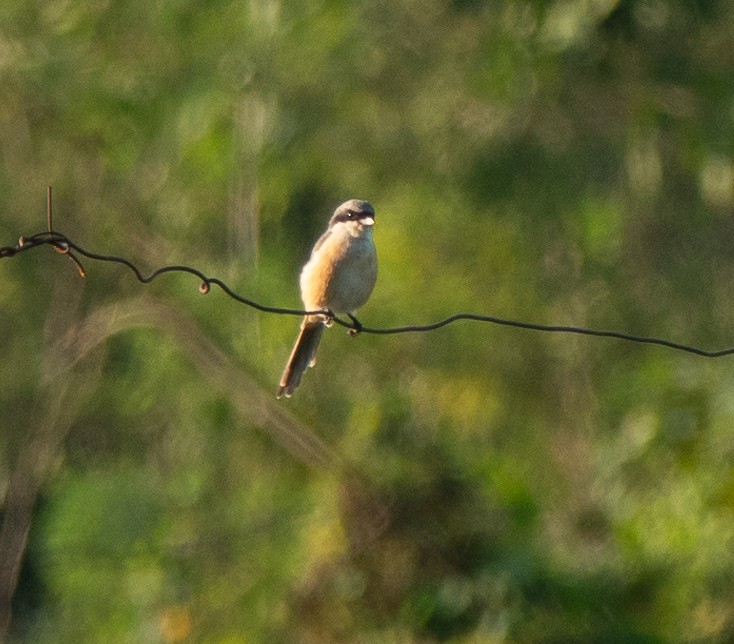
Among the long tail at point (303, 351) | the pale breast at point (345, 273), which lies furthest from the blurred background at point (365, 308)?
the pale breast at point (345, 273)

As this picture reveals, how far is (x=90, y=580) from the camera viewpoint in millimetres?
10477

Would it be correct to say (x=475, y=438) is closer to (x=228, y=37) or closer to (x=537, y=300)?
(x=537, y=300)

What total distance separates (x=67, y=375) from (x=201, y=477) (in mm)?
1495

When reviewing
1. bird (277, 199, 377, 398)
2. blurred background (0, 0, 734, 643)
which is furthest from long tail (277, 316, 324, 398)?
blurred background (0, 0, 734, 643)

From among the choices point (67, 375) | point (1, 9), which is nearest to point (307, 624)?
point (67, 375)

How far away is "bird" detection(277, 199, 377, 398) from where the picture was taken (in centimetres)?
664

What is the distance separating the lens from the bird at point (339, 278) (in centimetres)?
664

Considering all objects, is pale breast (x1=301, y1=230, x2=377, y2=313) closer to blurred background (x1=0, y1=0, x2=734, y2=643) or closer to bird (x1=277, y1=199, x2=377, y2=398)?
bird (x1=277, y1=199, x2=377, y2=398)

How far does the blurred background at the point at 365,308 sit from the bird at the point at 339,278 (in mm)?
1845

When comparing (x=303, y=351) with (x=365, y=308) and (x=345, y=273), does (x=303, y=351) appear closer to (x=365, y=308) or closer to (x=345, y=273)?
(x=345, y=273)

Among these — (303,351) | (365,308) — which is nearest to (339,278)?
(303,351)

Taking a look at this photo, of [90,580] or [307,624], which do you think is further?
[90,580]

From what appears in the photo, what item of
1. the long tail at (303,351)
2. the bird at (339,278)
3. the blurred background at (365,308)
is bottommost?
the blurred background at (365,308)

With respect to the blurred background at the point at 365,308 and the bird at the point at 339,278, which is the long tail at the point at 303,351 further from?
the blurred background at the point at 365,308
